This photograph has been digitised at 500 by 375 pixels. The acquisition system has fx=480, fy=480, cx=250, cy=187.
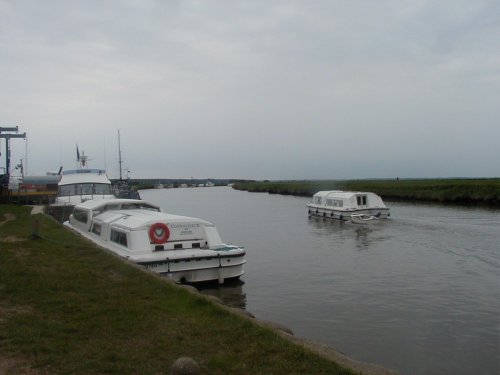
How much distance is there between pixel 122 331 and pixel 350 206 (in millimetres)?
39119

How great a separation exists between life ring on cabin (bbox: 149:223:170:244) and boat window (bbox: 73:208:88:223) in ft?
28.9

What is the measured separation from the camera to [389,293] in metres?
17.9

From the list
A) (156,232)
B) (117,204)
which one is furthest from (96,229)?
(156,232)

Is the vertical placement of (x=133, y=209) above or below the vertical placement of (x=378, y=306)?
above

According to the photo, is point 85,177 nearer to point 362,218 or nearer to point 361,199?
point 362,218

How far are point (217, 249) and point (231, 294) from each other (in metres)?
2.09

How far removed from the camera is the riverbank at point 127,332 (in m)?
6.73

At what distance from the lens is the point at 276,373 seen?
6.47 meters

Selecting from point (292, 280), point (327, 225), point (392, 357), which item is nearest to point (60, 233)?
point (292, 280)

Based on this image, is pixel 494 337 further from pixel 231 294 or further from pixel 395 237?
pixel 395 237

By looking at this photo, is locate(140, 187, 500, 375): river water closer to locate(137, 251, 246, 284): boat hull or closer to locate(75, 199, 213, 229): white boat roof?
locate(137, 251, 246, 284): boat hull

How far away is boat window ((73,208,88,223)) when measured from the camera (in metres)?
26.1

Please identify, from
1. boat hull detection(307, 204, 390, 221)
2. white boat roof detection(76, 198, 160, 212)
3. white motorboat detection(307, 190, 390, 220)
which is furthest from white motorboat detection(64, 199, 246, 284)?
white motorboat detection(307, 190, 390, 220)

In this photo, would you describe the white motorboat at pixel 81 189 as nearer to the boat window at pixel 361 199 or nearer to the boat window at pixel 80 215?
the boat window at pixel 80 215
